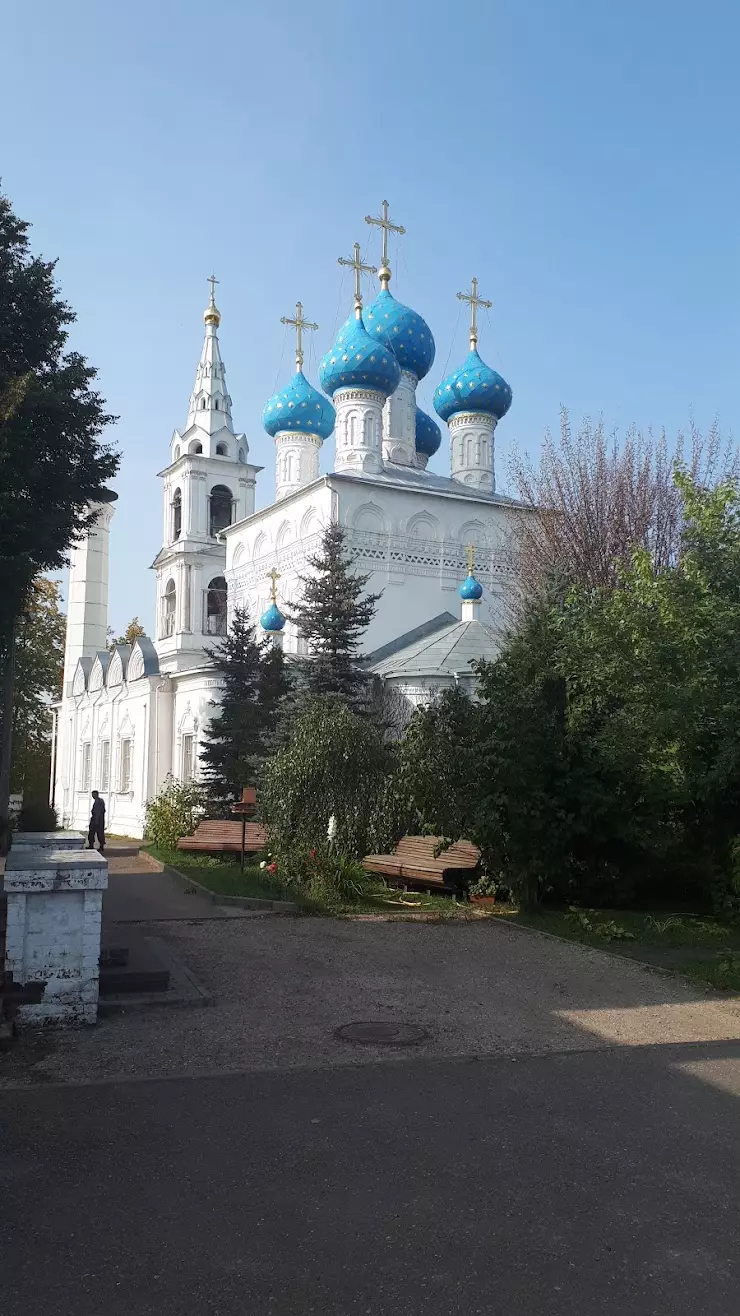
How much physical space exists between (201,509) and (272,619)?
30.1ft

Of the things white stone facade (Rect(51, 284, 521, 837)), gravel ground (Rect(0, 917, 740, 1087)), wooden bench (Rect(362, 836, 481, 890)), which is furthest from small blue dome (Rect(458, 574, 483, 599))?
gravel ground (Rect(0, 917, 740, 1087))

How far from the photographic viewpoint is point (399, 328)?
28.8 m

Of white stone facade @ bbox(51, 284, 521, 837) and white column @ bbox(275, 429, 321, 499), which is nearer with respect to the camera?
white stone facade @ bbox(51, 284, 521, 837)

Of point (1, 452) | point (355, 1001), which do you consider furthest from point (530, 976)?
point (1, 452)

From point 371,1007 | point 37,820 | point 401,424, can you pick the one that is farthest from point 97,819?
point 401,424

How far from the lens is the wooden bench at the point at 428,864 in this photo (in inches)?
545

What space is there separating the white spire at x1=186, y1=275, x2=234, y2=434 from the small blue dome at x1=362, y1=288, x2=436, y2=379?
22.6ft

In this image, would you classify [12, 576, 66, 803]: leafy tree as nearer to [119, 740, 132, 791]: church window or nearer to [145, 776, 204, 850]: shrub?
[119, 740, 132, 791]: church window

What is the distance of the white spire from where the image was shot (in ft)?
110

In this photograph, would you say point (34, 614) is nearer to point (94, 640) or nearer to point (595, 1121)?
point (94, 640)

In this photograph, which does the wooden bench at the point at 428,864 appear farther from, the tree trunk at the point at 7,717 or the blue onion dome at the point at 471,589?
the blue onion dome at the point at 471,589

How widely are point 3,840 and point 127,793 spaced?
11981 mm


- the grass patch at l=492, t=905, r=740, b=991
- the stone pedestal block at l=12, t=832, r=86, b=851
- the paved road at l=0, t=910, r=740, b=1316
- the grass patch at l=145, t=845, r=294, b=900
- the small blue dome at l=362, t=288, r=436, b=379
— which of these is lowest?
the paved road at l=0, t=910, r=740, b=1316

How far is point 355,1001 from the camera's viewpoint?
8.08 metres
